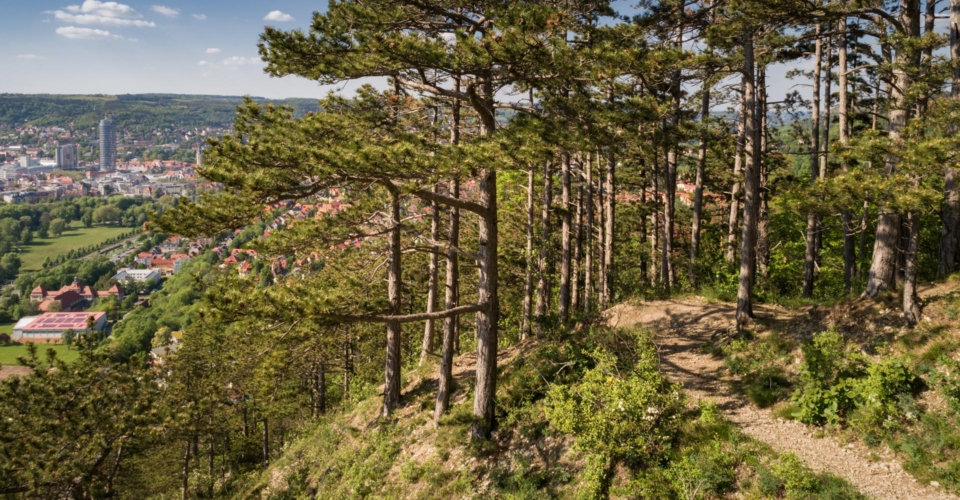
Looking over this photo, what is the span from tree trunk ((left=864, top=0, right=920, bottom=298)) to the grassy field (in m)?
155

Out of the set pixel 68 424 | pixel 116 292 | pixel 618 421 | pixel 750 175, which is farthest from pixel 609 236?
pixel 116 292

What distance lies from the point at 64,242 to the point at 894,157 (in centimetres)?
17728

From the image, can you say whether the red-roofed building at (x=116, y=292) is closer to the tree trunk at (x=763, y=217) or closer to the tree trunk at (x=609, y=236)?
the tree trunk at (x=609, y=236)

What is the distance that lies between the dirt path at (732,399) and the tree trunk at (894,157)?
7.11 ft

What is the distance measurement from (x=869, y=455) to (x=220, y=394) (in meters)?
17.2

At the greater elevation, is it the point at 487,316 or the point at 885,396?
the point at 487,316

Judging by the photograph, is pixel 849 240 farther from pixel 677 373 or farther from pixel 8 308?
pixel 8 308

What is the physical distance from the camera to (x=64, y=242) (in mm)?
139000

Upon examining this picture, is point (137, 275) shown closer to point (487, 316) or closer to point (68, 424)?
point (68, 424)

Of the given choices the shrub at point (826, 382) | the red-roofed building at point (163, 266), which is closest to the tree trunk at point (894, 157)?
the shrub at point (826, 382)

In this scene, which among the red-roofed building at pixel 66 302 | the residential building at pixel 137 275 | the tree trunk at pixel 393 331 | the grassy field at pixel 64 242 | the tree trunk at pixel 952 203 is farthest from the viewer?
the grassy field at pixel 64 242

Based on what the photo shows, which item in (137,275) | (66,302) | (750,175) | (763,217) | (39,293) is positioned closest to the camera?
(750,175)

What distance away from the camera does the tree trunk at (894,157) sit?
25.5ft

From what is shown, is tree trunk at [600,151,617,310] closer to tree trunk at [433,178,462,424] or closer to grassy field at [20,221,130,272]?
tree trunk at [433,178,462,424]
